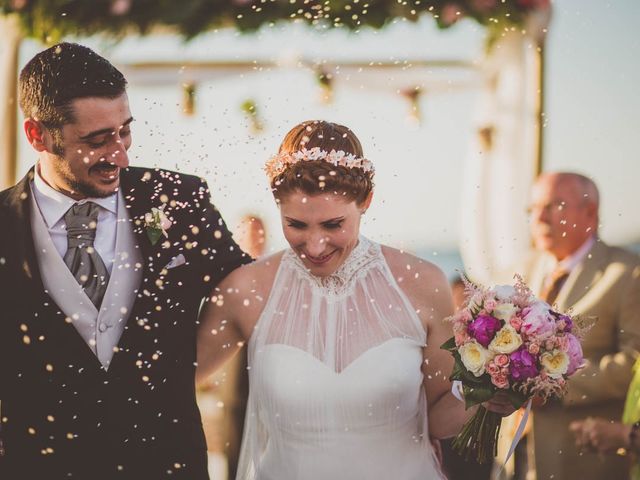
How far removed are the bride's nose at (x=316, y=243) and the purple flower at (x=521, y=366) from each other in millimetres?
593

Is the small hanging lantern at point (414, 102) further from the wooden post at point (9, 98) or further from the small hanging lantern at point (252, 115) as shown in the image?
the wooden post at point (9, 98)

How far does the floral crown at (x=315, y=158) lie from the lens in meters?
2.18

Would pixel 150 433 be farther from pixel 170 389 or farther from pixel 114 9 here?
pixel 114 9

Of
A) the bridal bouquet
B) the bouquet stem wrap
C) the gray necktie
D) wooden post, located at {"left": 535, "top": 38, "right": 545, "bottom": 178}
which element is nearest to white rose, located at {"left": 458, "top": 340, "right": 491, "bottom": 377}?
the bridal bouquet

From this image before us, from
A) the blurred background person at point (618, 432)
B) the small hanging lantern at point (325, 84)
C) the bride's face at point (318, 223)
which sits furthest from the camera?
the small hanging lantern at point (325, 84)

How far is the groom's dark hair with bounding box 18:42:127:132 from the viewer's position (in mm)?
2195

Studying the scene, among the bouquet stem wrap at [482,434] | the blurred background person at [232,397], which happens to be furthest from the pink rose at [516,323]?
the blurred background person at [232,397]

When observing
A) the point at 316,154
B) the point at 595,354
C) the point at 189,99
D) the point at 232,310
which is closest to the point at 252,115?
the point at 189,99

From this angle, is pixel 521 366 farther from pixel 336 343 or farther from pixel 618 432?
pixel 618 432

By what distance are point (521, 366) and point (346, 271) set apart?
2.13ft

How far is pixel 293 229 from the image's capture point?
2178 mm

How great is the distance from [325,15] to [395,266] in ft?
3.42

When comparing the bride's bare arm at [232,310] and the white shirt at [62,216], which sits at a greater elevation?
the white shirt at [62,216]

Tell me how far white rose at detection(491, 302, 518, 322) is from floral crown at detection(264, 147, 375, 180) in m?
0.55
